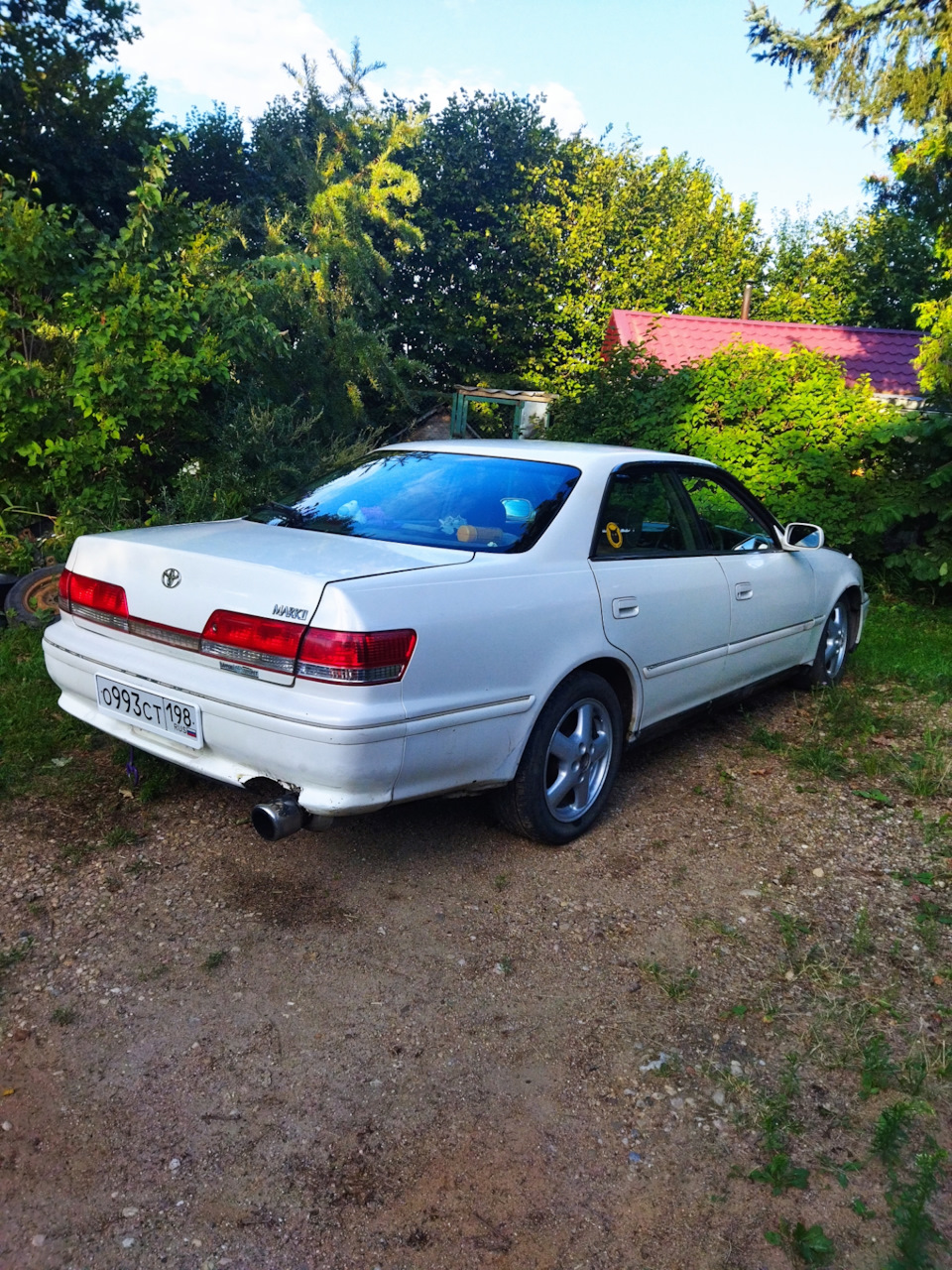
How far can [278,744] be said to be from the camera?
265 centimetres

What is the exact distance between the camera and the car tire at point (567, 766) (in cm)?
327

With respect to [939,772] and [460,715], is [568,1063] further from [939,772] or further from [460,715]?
[939,772]

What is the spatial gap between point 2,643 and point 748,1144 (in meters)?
4.80

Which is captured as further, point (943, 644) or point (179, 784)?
point (943, 644)

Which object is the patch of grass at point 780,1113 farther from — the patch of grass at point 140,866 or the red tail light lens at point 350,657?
the patch of grass at point 140,866

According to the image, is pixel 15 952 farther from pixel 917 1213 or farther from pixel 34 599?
pixel 34 599

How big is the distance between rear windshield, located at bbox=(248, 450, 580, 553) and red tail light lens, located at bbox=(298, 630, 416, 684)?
711 mm

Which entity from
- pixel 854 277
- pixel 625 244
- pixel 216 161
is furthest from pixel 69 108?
pixel 854 277

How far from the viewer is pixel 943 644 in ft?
24.5

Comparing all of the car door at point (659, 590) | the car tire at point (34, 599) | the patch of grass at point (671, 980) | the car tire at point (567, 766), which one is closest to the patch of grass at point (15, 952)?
the car tire at point (567, 766)

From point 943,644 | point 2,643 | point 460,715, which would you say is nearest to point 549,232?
point 943,644

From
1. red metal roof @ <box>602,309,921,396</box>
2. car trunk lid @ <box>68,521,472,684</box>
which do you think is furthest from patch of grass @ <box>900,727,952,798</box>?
red metal roof @ <box>602,309,921,396</box>

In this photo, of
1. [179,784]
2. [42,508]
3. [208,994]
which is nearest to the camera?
[208,994]

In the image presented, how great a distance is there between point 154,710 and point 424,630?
0.99m
